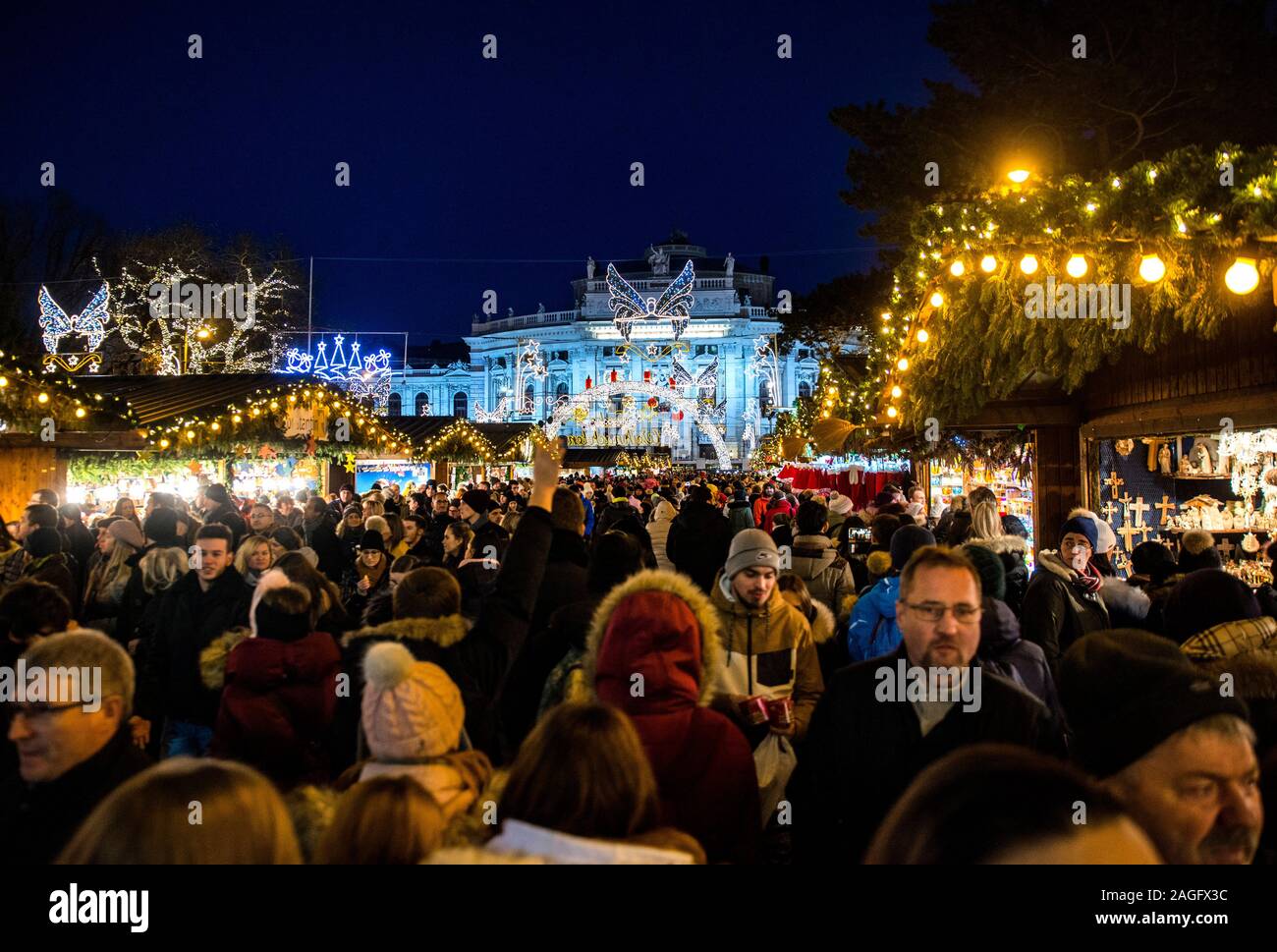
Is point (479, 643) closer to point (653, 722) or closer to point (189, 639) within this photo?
point (653, 722)

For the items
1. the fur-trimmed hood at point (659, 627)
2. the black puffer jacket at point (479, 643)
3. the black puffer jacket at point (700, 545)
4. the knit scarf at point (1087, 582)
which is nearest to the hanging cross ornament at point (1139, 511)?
the black puffer jacket at point (700, 545)

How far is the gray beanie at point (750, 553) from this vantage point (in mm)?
3727

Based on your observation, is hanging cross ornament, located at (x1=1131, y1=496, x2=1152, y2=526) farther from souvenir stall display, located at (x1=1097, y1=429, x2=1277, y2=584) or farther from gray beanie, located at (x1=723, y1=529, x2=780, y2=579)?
gray beanie, located at (x1=723, y1=529, x2=780, y2=579)

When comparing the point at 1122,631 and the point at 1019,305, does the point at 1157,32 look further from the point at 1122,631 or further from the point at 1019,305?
the point at 1122,631

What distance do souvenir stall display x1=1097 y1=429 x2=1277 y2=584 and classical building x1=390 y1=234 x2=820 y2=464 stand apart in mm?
54858

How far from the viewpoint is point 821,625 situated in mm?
4965

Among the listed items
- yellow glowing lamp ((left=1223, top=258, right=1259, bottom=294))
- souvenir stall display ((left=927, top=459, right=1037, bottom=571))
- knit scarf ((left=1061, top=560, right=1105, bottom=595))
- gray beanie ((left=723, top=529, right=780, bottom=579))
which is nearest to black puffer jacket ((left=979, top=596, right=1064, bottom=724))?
gray beanie ((left=723, top=529, right=780, bottom=579))

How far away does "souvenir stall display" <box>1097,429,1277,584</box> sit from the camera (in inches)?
287

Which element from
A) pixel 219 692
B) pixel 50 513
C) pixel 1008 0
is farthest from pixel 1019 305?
pixel 1008 0

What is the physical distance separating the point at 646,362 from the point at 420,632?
73.0 metres

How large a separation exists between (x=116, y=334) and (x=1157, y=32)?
1341 inches

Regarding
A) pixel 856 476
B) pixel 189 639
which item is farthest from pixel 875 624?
pixel 856 476

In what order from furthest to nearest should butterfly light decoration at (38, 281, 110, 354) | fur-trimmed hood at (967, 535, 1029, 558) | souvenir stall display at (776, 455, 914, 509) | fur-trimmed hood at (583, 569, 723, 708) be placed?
butterfly light decoration at (38, 281, 110, 354) < souvenir stall display at (776, 455, 914, 509) < fur-trimmed hood at (967, 535, 1029, 558) < fur-trimmed hood at (583, 569, 723, 708)

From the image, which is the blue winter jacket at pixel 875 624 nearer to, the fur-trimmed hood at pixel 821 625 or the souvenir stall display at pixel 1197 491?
the fur-trimmed hood at pixel 821 625
